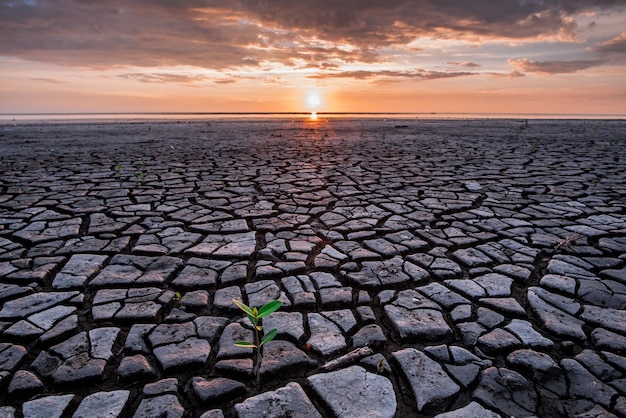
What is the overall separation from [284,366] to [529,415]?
1.00m

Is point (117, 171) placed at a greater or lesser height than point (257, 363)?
greater

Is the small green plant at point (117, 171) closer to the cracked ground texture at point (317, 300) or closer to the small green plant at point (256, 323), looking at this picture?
the cracked ground texture at point (317, 300)

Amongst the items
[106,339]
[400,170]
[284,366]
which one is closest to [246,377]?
[284,366]

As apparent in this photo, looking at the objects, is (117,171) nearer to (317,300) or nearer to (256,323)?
(317,300)

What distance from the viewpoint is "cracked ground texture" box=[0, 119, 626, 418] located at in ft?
5.26

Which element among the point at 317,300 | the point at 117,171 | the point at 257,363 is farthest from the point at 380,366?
the point at 117,171

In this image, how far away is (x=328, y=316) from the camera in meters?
2.16

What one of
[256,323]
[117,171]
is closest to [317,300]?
[256,323]

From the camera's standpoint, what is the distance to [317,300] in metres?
2.32

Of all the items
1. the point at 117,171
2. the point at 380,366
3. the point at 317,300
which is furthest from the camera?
the point at 117,171

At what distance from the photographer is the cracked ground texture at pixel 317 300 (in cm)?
160

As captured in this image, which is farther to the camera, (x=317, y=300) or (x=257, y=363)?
(x=317, y=300)

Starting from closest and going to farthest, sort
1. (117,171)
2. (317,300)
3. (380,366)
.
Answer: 1. (380,366)
2. (317,300)
3. (117,171)

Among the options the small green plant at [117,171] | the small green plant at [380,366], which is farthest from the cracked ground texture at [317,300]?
the small green plant at [117,171]
